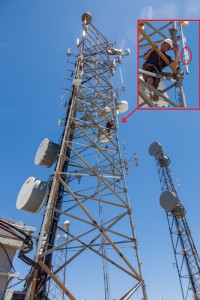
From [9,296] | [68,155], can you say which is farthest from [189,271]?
[9,296]

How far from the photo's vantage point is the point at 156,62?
6.07 m

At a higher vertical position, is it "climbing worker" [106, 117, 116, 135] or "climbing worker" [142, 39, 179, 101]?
"climbing worker" [106, 117, 116, 135]

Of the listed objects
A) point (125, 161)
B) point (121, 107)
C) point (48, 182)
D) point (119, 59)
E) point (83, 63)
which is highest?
point (119, 59)

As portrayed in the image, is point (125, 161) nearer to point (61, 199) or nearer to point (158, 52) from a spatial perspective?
point (61, 199)

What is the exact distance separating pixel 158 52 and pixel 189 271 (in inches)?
850

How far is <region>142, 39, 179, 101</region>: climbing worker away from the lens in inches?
233

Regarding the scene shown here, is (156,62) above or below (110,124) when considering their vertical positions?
below

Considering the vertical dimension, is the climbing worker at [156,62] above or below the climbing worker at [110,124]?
below

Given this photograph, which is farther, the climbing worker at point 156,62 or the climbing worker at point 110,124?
the climbing worker at point 110,124

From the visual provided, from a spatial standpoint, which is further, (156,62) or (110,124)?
(110,124)

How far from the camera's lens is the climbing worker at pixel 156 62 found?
593cm

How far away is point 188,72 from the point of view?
5508 mm

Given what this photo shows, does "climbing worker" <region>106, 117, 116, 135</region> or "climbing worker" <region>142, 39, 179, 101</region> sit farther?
"climbing worker" <region>106, 117, 116, 135</region>

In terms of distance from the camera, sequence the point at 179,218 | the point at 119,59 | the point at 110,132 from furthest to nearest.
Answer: the point at 179,218 < the point at 119,59 < the point at 110,132
